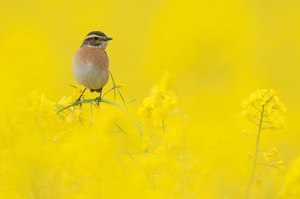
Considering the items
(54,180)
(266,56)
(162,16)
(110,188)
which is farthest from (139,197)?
(266,56)

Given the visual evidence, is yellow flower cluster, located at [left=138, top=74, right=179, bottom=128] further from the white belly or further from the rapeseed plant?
the white belly

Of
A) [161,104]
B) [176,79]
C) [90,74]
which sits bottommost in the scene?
[161,104]

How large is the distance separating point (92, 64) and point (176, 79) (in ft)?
14.1

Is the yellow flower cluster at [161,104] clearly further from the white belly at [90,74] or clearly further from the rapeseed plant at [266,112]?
the white belly at [90,74]

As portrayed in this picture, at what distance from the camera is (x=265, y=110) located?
386 cm

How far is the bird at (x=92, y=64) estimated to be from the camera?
5.21m

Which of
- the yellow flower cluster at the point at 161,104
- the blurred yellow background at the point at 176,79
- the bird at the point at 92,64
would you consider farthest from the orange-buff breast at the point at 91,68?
the yellow flower cluster at the point at 161,104

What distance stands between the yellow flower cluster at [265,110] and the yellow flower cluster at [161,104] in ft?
1.28

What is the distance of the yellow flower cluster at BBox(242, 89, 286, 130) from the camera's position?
381 centimetres

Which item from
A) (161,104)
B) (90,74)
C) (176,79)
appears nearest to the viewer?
(161,104)

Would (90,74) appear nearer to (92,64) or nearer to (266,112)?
(92,64)

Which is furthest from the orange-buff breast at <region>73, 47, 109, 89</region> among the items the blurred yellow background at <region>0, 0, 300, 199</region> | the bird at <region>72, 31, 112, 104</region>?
the blurred yellow background at <region>0, 0, 300, 199</region>

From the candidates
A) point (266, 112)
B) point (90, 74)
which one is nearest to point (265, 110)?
point (266, 112)

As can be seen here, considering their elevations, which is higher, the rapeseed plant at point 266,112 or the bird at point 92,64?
the bird at point 92,64
